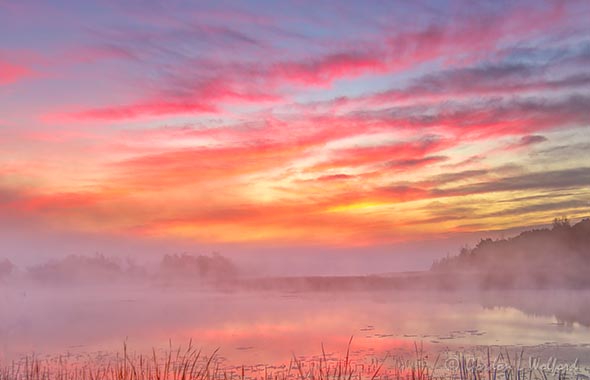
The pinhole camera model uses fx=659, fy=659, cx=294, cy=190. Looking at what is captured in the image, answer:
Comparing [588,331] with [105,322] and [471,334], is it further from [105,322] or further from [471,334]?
[105,322]

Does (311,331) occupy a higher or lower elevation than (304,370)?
higher

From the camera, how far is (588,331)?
25.3 metres

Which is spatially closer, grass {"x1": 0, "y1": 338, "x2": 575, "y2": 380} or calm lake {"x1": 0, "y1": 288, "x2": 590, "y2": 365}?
grass {"x1": 0, "y1": 338, "x2": 575, "y2": 380}

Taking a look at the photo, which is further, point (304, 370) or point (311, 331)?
point (311, 331)

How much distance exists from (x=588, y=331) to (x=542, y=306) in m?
15.2

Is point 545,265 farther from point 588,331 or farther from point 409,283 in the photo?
point 588,331

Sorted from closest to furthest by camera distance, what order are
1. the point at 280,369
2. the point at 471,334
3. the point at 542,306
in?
the point at 280,369, the point at 471,334, the point at 542,306

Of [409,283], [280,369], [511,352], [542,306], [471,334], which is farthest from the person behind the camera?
[409,283]

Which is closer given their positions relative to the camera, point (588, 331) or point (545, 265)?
Result: point (588, 331)

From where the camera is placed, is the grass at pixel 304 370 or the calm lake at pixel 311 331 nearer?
the grass at pixel 304 370

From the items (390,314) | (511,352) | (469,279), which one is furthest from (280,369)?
(469,279)

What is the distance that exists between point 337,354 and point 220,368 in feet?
13.9

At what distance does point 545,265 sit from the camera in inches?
3423

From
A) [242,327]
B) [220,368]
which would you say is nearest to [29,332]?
[242,327]
